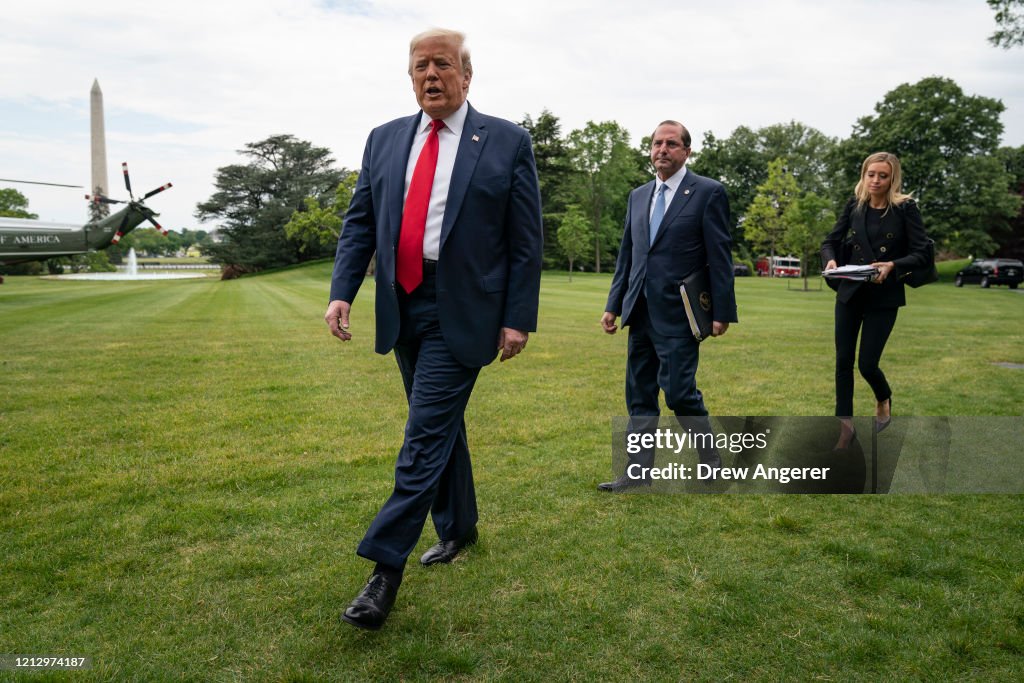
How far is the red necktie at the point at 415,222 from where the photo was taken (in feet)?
10.7

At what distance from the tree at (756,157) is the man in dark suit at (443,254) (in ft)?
246

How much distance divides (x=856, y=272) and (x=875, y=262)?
0.30 metres

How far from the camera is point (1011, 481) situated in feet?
16.4

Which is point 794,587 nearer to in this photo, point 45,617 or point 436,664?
point 436,664

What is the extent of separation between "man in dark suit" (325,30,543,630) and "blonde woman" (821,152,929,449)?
326cm

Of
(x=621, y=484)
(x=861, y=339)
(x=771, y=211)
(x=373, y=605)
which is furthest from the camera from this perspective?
(x=771, y=211)

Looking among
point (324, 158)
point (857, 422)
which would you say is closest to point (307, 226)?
point (324, 158)

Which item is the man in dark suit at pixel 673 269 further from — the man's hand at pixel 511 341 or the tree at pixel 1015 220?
the tree at pixel 1015 220

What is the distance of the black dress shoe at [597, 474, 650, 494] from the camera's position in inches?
189

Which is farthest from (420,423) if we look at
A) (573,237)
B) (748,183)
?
(748,183)

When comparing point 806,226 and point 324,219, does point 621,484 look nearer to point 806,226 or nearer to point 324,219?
point 806,226

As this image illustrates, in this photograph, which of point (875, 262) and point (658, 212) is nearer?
point (658, 212)

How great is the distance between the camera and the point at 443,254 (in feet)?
10.6

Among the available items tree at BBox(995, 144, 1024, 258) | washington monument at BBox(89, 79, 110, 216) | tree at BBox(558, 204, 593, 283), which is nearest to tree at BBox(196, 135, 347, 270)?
washington monument at BBox(89, 79, 110, 216)
